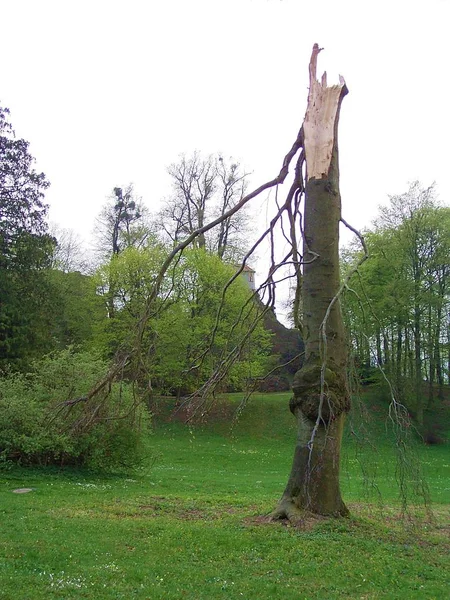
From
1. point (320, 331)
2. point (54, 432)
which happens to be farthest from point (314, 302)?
point (54, 432)

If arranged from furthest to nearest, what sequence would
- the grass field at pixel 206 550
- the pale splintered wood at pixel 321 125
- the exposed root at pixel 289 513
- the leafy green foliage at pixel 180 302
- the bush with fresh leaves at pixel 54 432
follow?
the leafy green foliage at pixel 180 302, the bush with fresh leaves at pixel 54 432, the pale splintered wood at pixel 321 125, the exposed root at pixel 289 513, the grass field at pixel 206 550

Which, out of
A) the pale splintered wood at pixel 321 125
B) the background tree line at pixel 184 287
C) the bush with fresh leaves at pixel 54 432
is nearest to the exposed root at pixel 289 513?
the pale splintered wood at pixel 321 125

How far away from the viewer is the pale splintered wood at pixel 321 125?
325 inches

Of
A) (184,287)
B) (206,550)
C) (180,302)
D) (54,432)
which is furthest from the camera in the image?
(180,302)

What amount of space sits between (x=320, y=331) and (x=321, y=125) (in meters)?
3.11

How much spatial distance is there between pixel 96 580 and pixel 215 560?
1261 mm

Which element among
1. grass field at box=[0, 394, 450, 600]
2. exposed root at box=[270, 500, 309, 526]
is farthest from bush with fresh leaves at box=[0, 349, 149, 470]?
exposed root at box=[270, 500, 309, 526]

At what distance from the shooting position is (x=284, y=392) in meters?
40.3

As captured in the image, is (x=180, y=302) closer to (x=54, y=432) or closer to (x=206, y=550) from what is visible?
(x=54, y=432)

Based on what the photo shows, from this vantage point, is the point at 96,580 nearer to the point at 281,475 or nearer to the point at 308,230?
the point at 308,230

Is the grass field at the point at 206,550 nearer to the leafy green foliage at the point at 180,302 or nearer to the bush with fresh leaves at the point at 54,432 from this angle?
the bush with fresh leaves at the point at 54,432

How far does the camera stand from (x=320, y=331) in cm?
721

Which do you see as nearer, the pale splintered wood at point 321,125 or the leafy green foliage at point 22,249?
the pale splintered wood at point 321,125

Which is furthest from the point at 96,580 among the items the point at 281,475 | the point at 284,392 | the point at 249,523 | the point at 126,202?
the point at 126,202
